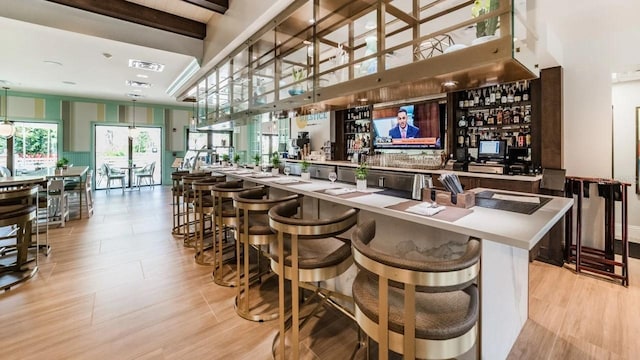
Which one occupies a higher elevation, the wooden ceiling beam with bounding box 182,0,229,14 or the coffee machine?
the wooden ceiling beam with bounding box 182,0,229,14

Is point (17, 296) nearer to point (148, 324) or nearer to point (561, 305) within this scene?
point (148, 324)

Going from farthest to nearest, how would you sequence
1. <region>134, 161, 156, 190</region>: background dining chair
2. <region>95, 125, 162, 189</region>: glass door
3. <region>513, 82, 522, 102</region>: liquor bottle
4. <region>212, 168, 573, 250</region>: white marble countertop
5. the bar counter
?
<region>134, 161, 156, 190</region>: background dining chair, <region>95, 125, 162, 189</region>: glass door, <region>513, 82, 522, 102</region>: liquor bottle, the bar counter, <region>212, 168, 573, 250</region>: white marble countertop

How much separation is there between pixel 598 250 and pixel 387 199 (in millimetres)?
3168

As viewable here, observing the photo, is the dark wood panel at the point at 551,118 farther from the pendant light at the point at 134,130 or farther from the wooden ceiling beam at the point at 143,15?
the pendant light at the point at 134,130

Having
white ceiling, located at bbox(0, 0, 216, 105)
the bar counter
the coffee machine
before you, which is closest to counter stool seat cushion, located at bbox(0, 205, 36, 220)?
white ceiling, located at bbox(0, 0, 216, 105)

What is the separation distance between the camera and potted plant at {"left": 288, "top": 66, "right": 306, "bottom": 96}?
10.7 ft

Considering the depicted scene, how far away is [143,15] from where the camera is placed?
13.4 ft

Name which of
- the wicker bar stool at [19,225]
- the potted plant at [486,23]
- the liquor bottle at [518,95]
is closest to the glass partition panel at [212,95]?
the wicker bar stool at [19,225]

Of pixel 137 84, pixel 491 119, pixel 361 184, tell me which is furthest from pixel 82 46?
pixel 491 119

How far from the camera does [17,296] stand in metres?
2.63

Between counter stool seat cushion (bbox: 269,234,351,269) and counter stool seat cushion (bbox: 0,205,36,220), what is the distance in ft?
9.28

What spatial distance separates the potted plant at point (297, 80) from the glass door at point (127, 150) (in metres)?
9.17

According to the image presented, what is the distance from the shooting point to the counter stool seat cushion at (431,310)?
3.46ft

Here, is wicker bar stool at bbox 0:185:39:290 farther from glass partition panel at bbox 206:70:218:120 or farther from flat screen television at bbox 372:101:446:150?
flat screen television at bbox 372:101:446:150
